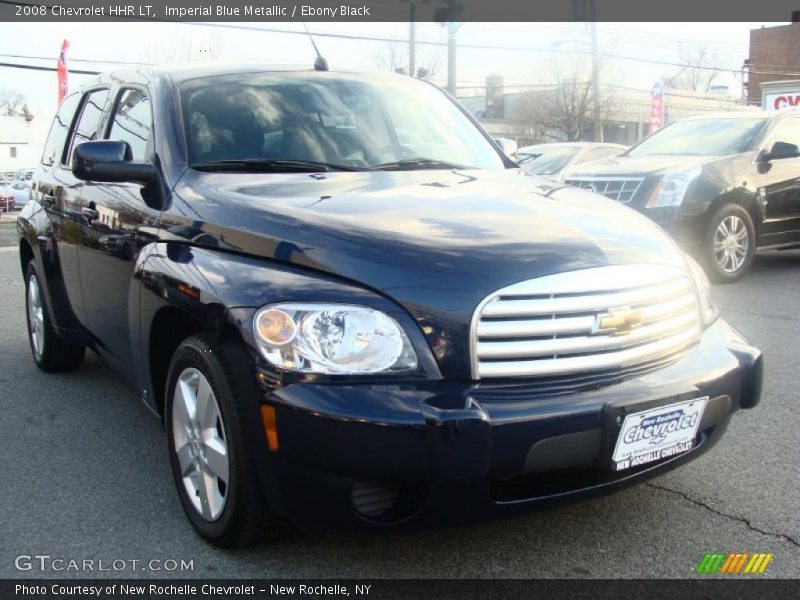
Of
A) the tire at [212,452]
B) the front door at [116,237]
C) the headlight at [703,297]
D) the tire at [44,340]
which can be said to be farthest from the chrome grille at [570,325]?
the tire at [44,340]

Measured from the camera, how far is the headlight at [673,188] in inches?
316

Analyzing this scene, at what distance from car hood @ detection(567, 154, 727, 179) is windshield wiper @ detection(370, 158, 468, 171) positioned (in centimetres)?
485

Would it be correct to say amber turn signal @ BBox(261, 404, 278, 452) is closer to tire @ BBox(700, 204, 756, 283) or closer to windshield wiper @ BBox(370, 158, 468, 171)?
windshield wiper @ BBox(370, 158, 468, 171)

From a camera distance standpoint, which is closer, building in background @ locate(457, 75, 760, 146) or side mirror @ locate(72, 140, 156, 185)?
side mirror @ locate(72, 140, 156, 185)

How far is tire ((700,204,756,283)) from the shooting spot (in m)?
8.14

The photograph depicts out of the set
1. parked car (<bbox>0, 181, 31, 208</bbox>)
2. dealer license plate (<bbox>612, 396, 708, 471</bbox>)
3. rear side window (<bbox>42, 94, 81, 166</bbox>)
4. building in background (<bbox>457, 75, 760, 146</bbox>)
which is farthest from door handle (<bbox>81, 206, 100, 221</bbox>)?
building in background (<bbox>457, 75, 760, 146</bbox>)

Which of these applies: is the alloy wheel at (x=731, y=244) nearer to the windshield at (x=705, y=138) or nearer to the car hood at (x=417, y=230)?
the windshield at (x=705, y=138)

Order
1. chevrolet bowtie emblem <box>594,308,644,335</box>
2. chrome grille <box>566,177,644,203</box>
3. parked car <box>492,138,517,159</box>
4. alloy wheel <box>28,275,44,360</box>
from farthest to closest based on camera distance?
1. chrome grille <box>566,177,644,203</box>
2. alloy wheel <box>28,275,44,360</box>
3. parked car <box>492,138,517,159</box>
4. chevrolet bowtie emblem <box>594,308,644,335</box>

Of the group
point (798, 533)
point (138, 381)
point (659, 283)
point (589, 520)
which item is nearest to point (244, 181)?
point (138, 381)

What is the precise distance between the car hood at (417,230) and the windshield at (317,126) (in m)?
0.23

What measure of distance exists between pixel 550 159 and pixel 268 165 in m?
10.0

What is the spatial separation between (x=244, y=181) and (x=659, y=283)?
5.29ft

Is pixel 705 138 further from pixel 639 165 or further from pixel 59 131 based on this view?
pixel 59 131

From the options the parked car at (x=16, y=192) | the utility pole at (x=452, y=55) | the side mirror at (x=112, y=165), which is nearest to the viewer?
the side mirror at (x=112, y=165)
